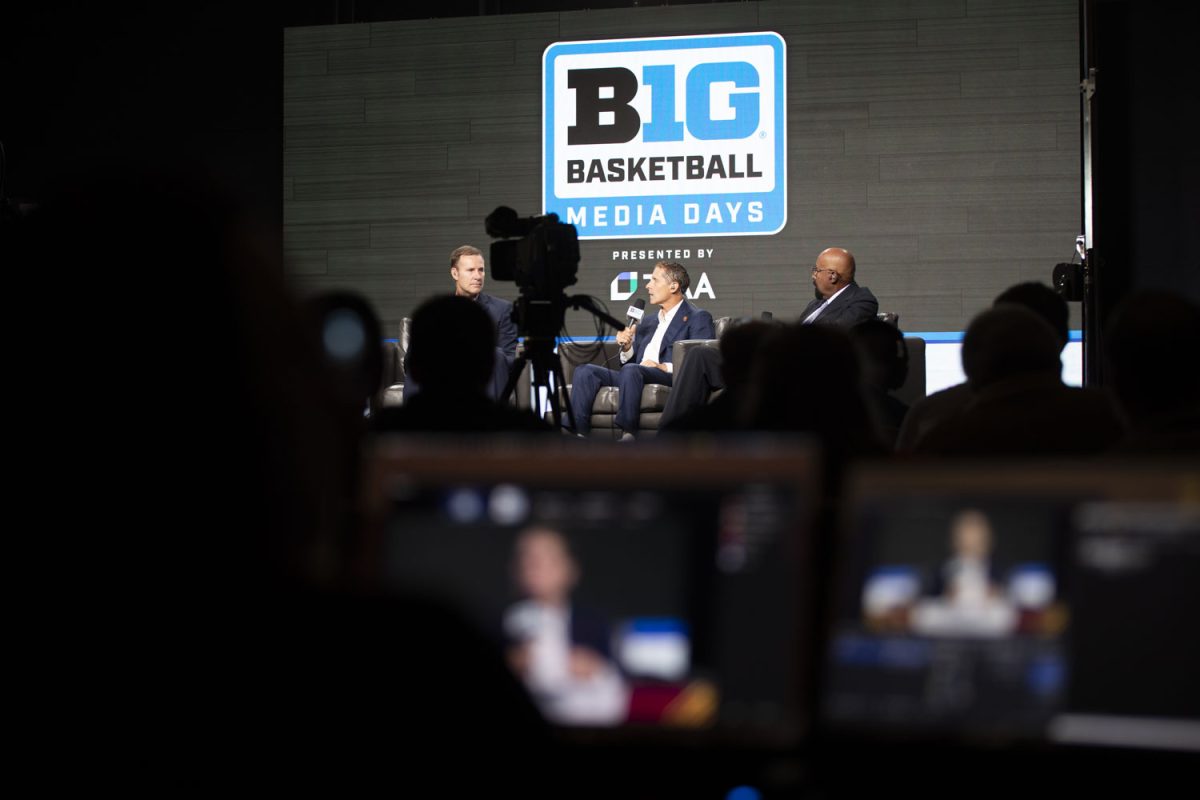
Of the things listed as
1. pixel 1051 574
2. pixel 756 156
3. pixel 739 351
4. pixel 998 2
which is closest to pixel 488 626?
pixel 1051 574

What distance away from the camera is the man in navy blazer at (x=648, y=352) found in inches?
299

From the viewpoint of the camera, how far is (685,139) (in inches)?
340

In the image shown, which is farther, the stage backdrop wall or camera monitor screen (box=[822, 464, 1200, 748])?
the stage backdrop wall

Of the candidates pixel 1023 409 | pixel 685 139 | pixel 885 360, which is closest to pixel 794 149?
pixel 685 139

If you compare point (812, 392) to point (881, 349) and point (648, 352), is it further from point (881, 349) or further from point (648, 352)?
point (648, 352)

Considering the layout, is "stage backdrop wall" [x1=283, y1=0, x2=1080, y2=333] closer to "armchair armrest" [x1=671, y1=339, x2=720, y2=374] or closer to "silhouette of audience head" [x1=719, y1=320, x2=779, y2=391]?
"armchair armrest" [x1=671, y1=339, x2=720, y2=374]

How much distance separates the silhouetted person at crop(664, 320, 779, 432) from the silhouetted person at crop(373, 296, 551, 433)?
39cm

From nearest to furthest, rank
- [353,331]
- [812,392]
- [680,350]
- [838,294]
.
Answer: [812,392], [353,331], [680,350], [838,294]

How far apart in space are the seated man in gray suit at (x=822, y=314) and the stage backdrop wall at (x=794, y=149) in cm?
129

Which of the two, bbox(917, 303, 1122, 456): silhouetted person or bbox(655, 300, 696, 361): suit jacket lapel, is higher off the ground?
bbox(655, 300, 696, 361): suit jacket lapel

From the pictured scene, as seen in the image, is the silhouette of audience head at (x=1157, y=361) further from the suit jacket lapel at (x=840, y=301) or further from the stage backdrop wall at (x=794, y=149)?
the stage backdrop wall at (x=794, y=149)

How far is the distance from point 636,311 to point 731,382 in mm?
4417

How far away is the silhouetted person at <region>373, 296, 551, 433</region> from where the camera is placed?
260cm

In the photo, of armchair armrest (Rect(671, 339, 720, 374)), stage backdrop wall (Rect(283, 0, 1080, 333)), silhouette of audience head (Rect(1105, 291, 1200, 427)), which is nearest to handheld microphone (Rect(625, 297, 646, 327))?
stage backdrop wall (Rect(283, 0, 1080, 333))
